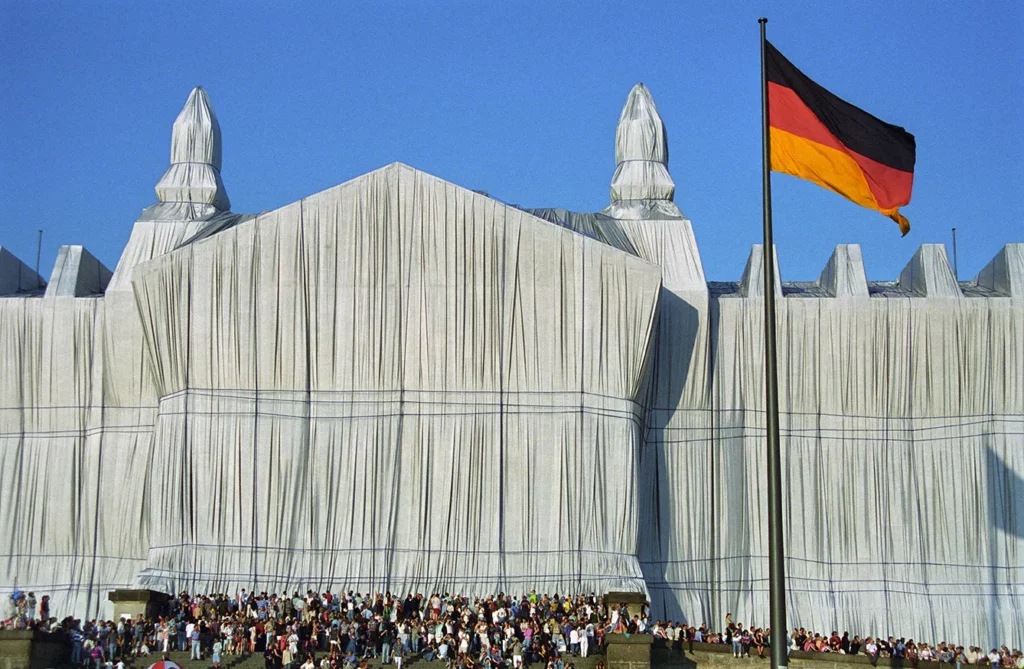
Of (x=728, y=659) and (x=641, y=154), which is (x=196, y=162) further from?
(x=728, y=659)

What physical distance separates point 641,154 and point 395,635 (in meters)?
20.5

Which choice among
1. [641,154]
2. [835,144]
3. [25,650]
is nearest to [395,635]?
[25,650]

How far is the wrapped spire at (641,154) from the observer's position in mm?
48656

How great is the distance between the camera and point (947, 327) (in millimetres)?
44344

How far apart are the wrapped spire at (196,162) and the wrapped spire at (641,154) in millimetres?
12761

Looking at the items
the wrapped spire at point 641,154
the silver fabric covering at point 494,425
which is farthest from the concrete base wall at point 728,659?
the wrapped spire at point 641,154

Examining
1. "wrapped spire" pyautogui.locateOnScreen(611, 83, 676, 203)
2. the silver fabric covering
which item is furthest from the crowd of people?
"wrapped spire" pyautogui.locateOnScreen(611, 83, 676, 203)

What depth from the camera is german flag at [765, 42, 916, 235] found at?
2155 centimetres

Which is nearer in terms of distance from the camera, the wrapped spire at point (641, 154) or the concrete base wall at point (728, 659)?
the concrete base wall at point (728, 659)

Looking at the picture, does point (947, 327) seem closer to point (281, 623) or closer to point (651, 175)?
point (651, 175)

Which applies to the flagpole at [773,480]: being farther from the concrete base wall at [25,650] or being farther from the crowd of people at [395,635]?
the concrete base wall at [25,650]

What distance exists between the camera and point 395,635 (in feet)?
112

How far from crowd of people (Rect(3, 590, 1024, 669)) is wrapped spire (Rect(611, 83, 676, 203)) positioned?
15.5m

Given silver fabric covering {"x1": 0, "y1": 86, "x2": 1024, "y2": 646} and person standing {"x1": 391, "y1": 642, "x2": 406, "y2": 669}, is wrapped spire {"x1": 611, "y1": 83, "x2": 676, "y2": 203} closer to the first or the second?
silver fabric covering {"x1": 0, "y1": 86, "x2": 1024, "y2": 646}
